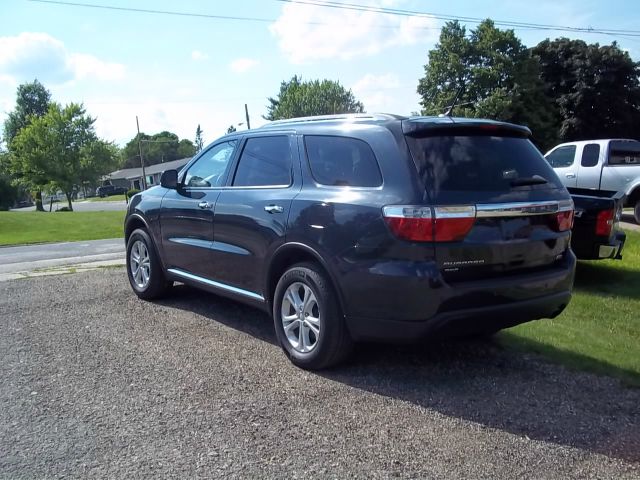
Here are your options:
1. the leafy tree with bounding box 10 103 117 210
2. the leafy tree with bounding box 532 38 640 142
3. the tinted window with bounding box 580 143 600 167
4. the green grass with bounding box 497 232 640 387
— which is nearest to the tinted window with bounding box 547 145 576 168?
the tinted window with bounding box 580 143 600 167

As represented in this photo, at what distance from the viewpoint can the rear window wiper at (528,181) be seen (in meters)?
4.09

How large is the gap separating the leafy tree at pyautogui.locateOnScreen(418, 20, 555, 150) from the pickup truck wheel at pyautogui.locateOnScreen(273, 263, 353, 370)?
36810 millimetres

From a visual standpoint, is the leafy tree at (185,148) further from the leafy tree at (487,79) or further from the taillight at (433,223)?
the taillight at (433,223)

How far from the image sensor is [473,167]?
3.99m

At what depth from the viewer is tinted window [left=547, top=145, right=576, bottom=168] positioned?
1369 centimetres

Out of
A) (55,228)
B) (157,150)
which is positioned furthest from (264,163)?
(157,150)

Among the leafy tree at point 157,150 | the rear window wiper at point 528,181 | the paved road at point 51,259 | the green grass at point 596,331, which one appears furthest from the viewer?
the leafy tree at point 157,150

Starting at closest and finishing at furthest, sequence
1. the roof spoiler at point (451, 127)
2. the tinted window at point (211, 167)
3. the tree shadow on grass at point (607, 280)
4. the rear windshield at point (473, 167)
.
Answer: the rear windshield at point (473, 167)
the roof spoiler at point (451, 127)
the tinted window at point (211, 167)
the tree shadow on grass at point (607, 280)

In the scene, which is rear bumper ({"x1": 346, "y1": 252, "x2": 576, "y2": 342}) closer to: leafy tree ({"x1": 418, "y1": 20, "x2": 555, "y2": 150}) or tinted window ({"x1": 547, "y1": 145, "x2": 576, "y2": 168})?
tinted window ({"x1": 547, "y1": 145, "x2": 576, "y2": 168})

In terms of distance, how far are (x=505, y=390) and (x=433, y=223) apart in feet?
4.27

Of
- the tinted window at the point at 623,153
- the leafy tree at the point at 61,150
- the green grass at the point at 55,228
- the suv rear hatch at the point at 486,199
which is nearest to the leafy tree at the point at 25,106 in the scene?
the leafy tree at the point at 61,150

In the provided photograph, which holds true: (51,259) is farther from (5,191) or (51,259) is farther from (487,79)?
(5,191)

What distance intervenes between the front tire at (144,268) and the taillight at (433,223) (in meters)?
3.63

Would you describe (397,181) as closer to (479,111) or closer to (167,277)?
(167,277)
